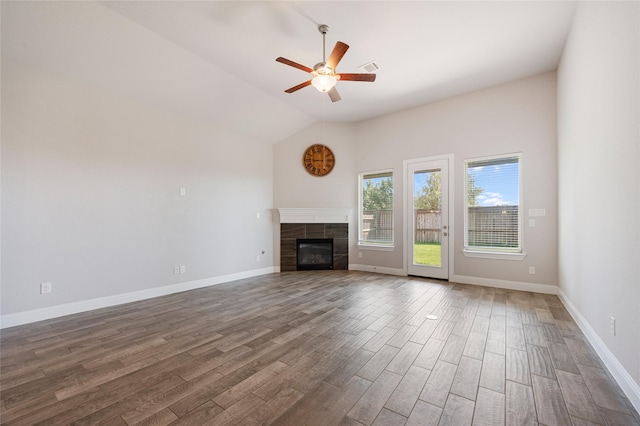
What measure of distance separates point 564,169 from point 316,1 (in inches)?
150

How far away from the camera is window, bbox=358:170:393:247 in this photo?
19.4ft

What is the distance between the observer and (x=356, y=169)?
248 inches

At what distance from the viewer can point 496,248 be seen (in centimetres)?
463

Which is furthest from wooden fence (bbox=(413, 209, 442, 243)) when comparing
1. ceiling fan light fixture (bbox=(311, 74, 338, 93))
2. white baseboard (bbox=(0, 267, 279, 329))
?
white baseboard (bbox=(0, 267, 279, 329))

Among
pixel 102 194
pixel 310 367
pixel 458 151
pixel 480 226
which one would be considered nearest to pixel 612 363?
pixel 310 367

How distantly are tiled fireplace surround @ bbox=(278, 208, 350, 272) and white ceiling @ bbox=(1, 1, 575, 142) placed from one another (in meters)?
2.57

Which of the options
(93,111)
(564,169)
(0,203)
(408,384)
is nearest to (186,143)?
(93,111)

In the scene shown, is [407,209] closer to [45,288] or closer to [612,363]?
[612,363]

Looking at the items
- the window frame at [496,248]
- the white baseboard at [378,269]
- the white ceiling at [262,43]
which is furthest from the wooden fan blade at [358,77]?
the white baseboard at [378,269]

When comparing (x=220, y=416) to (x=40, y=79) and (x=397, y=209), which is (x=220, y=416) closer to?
(x=40, y=79)

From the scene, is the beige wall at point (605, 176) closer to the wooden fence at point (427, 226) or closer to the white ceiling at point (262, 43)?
the white ceiling at point (262, 43)

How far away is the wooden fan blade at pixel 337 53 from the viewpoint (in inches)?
103

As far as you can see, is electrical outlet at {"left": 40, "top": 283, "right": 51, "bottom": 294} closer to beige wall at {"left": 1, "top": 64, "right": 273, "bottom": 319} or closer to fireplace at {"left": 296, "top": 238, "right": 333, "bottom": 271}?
beige wall at {"left": 1, "top": 64, "right": 273, "bottom": 319}

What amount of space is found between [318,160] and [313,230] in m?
1.62
